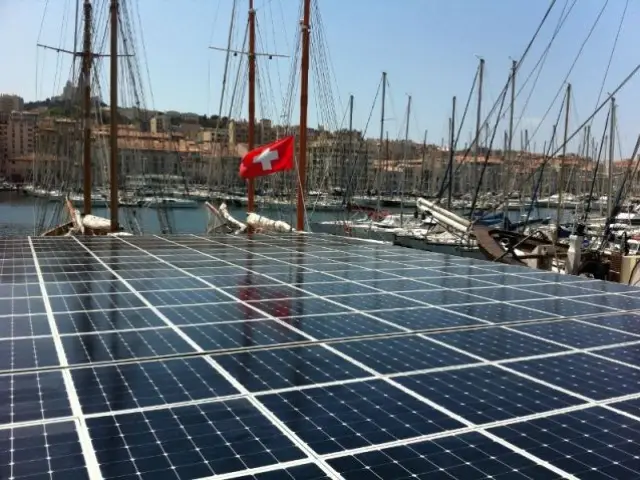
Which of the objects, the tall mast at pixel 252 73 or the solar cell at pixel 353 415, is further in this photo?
the tall mast at pixel 252 73

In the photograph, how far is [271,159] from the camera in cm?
2534

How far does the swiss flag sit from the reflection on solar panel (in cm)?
1366

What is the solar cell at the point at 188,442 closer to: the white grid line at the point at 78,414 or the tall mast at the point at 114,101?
the white grid line at the point at 78,414

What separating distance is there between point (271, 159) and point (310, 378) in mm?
19898

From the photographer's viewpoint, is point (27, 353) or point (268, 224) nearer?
point (27, 353)

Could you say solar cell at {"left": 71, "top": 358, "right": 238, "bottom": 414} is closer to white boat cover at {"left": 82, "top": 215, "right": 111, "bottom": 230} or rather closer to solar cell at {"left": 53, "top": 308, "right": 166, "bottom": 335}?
solar cell at {"left": 53, "top": 308, "right": 166, "bottom": 335}

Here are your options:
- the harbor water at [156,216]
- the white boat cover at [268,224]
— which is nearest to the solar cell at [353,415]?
the white boat cover at [268,224]

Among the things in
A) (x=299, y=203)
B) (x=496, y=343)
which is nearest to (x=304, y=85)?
(x=299, y=203)

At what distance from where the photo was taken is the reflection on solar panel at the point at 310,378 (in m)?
4.34

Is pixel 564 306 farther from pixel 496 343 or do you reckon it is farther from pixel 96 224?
pixel 96 224

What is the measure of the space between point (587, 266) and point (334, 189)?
60.4 meters

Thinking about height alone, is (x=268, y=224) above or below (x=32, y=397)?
below

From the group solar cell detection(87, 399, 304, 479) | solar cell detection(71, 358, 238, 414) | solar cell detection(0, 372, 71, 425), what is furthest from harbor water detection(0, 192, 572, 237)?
solar cell detection(87, 399, 304, 479)

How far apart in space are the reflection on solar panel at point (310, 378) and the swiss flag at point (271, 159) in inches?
538
